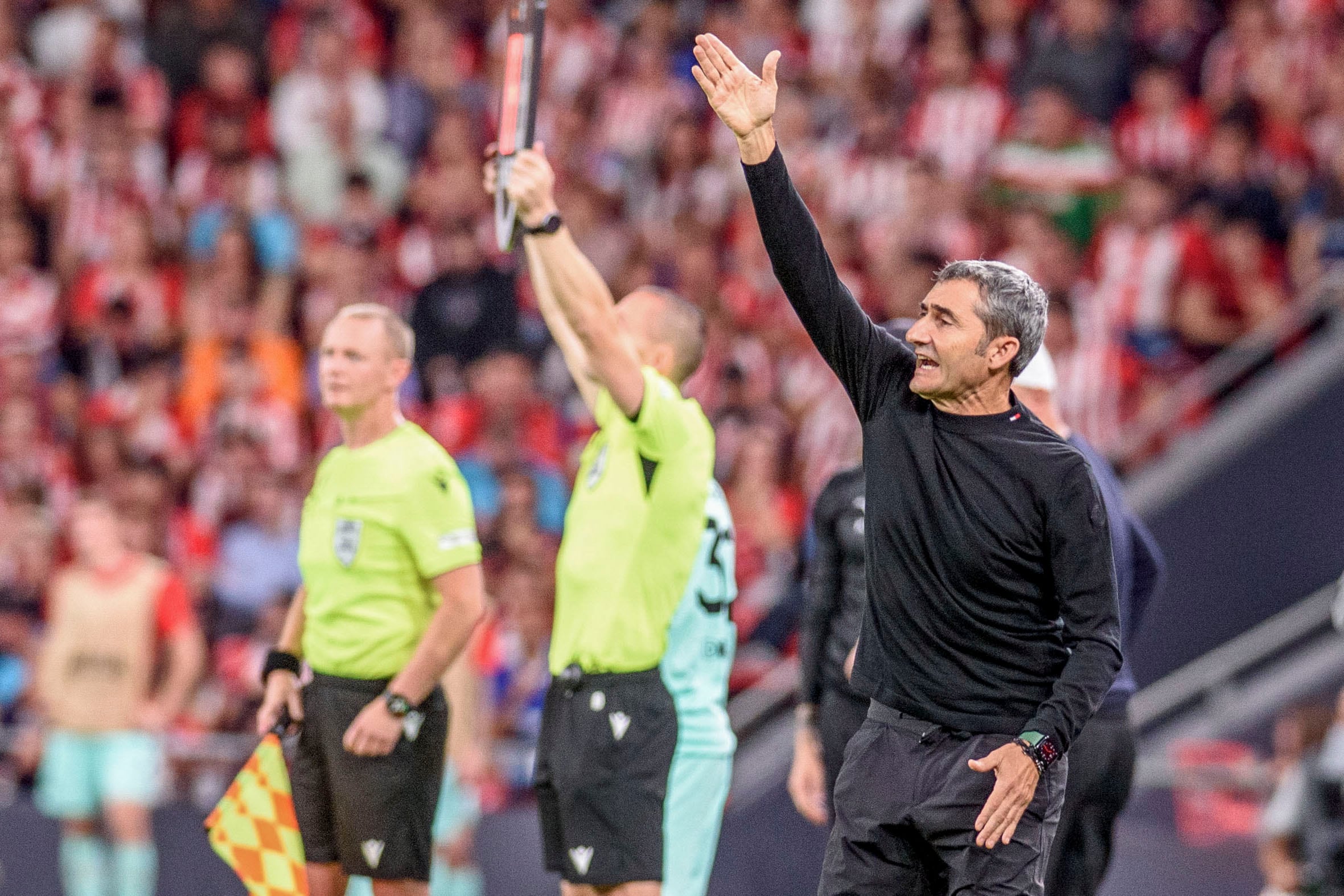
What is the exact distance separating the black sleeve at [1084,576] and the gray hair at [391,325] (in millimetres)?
2546

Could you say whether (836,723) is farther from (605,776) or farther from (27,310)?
(27,310)

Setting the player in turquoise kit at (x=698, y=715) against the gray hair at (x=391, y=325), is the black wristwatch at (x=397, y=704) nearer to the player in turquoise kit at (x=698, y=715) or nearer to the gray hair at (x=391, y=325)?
the player in turquoise kit at (x=698, y=715)

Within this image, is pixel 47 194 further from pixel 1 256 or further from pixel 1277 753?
pixel 1277 753

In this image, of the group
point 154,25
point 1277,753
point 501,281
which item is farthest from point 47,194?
point 1277,753

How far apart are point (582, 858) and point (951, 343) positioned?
2.14 metres

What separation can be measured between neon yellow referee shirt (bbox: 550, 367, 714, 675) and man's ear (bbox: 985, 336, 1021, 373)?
145cm

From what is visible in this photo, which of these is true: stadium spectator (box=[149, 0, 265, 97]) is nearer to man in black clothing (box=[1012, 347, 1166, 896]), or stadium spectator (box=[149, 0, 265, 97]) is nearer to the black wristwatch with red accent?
man in black clothing (box=[1012, 347, 1166, 896])

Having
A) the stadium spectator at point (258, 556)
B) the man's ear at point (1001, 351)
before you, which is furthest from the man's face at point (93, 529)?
the man's ear at point (1001, 351)

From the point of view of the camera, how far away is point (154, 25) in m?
14.6

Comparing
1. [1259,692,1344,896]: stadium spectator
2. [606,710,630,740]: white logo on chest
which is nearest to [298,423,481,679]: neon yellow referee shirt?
[606,710,630,740]: white logo on chest

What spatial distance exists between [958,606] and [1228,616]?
5934 mm

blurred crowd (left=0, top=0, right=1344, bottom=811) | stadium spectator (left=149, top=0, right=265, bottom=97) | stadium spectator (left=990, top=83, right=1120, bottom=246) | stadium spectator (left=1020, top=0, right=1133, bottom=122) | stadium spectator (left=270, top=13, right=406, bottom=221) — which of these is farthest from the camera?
stadium spectator (left=149, top=0, right=265, bottom=97)

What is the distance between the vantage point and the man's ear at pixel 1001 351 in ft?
14.1

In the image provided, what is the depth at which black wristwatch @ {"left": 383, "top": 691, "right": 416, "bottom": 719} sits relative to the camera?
5578 millimetres
